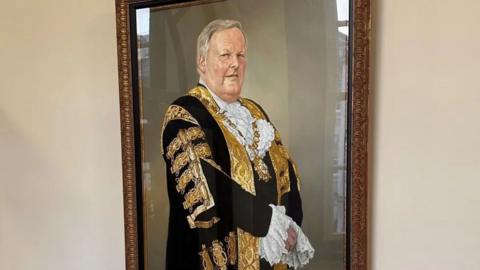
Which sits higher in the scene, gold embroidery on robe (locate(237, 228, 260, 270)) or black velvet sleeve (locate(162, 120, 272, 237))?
black velvet sleeve (locate(162, 120, 272, 237))

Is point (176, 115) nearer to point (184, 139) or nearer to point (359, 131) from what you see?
point (184, 139)

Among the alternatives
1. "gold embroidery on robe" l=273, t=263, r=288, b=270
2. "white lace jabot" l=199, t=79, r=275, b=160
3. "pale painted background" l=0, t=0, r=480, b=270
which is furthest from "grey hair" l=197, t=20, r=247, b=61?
"gold embroidery on robe" l=273, t=263, r=288, b=270

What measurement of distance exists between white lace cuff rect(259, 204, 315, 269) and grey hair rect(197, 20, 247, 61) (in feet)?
1.47

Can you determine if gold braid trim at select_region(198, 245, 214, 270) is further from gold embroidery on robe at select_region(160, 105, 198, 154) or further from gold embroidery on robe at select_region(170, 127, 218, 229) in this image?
gold embroidery on robe at select_region(160, 105, 198, 154)

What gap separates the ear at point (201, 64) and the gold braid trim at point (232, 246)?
44cm

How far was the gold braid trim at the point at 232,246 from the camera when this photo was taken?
3.66 feet

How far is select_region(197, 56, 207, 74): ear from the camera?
3.78 feet
